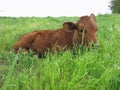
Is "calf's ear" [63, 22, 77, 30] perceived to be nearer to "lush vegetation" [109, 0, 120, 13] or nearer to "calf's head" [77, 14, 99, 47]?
"calf's head" [77, 14, 99, 47]

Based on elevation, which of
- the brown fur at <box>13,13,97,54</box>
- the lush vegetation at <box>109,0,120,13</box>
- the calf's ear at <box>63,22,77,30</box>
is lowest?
the lush vegetation at <box>109,0,120,13</box>

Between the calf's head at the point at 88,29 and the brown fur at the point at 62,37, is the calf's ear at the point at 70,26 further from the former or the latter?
the calf's head at the point at 88,29

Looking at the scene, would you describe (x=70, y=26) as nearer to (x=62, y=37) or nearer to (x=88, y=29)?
(x=62, y=37)

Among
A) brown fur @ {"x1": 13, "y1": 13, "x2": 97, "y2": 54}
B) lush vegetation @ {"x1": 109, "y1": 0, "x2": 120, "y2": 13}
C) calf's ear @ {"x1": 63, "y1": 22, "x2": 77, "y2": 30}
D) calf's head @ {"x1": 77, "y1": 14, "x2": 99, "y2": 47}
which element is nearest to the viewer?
calf's head @ {"x1": 77, "y1": 14, "x2": 99, "y2": 47}

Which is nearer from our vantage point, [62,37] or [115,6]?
[62,37]

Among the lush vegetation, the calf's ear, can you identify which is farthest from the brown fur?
the lush vegetation

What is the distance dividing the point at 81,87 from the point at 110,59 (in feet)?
3.81

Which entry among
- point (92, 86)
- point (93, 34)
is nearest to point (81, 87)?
point (92, 86)

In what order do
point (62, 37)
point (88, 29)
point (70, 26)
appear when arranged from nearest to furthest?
point (88, 29) → point (70, 26) → point (62, 37)

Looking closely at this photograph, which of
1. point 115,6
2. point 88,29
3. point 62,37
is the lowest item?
point 115,6

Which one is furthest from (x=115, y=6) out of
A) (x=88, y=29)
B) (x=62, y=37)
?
(x=88, y=29)

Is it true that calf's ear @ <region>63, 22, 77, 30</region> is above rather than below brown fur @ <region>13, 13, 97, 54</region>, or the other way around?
above

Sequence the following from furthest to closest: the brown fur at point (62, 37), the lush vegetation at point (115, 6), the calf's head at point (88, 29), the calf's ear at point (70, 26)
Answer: the lush vegetation at point (115, 6) < the calf's ear at point (70, 26) < the brown fur at point (62, 37) < the calf's head at point (88, 29)

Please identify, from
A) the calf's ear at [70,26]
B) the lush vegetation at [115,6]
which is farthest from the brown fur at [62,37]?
the lush vegetation at [115,6]
